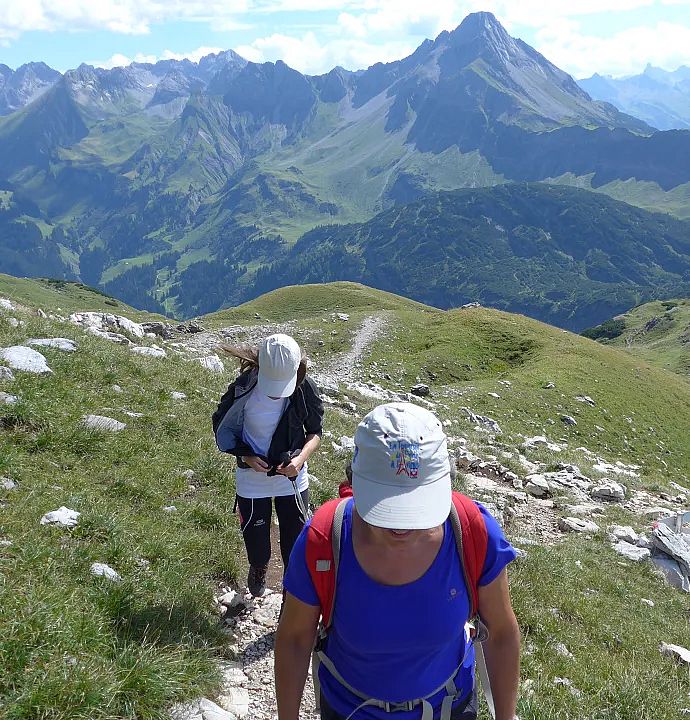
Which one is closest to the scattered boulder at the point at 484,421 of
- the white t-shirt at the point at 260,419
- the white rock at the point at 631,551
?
the white rock at the point at 631,551

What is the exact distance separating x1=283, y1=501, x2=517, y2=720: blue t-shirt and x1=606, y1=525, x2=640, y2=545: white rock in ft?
38.4

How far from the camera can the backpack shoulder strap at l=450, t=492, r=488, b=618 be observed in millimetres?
3541

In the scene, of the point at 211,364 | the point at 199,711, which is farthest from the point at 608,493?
the point at 199,711


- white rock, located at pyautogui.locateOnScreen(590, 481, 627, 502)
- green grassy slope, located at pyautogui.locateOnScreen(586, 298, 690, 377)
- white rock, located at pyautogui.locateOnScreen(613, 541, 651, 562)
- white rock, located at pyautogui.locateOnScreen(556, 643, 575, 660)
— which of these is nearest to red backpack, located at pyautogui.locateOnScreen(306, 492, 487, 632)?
white rock, located at pyautogui.locateOnScreen(556, 643, 575, 660)

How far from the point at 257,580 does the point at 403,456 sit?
435cm

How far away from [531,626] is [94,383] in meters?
9.16

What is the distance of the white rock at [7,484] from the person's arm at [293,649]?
498cm

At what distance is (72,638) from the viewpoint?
15.2 ft

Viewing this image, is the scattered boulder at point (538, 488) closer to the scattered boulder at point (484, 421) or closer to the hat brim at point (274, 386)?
the scattered boulder at point (484, 421)

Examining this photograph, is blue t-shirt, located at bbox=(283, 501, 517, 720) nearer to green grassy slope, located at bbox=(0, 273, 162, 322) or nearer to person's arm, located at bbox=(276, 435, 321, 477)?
person's arm, located at bbox=(276, 435, 321, 477)

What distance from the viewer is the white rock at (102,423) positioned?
31.0ft

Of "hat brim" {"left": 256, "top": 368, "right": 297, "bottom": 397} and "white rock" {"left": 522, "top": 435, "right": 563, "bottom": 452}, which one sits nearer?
"hat brim" {"left": 256, "top": 368, "right": 297, "bottom": 397}

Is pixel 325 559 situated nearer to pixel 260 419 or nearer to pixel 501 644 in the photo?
pixel 501 644

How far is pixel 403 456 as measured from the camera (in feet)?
10.9
